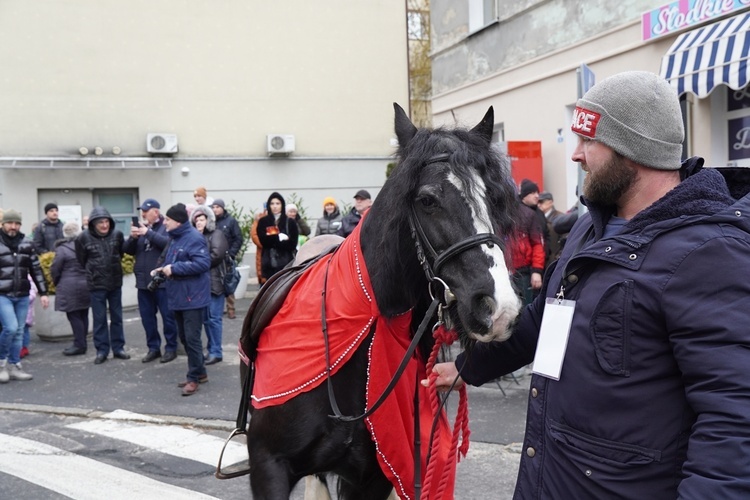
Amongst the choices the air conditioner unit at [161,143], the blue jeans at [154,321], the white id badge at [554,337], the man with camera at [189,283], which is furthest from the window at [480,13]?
the white id badge at [554,337]

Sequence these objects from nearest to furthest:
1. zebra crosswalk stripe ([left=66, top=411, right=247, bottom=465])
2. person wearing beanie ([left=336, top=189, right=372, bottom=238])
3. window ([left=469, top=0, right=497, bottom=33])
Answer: zebra crosswalk stripe ([left=66, top=411, right=247, bottom=465]), person wearing beanie ([left=336, top=189, right=372, bottom=238]), window ([left=469, top=0, right=497, bottom=33])

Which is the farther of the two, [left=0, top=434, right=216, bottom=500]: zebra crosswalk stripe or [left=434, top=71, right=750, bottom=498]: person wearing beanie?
[left=0, top=434, right=216, bottom=500]: zebra crosswalk stripe

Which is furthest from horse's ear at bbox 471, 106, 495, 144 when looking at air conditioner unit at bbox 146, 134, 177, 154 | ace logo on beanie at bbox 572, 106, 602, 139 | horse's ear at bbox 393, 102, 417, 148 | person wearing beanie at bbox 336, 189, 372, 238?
air conditioner unit at bbox 146, 134, 177, 154

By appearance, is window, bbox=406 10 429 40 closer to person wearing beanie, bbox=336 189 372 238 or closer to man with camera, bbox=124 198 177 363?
person wearing beanie, bbox=336 189 372 238

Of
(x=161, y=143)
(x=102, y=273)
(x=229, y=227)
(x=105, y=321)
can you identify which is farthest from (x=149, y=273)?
(x=161, y=143)

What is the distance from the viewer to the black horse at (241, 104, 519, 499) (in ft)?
7.41

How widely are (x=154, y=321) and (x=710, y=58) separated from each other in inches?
302

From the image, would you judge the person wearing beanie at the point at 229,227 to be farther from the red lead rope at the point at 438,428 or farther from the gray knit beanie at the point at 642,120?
the gray knit beanie at the point at 642,120

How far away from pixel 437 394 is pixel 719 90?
25.4 feet

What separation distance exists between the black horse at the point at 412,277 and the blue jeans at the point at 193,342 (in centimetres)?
487

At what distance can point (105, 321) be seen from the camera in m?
9.60

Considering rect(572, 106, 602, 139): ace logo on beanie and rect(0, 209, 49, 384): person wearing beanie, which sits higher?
rect(572, 106, 602, 139): ace logo on beanie

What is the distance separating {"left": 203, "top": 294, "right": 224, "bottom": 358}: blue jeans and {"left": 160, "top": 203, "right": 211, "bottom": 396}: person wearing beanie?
818 millimetres

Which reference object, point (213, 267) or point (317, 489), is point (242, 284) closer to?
point (213, 267)
